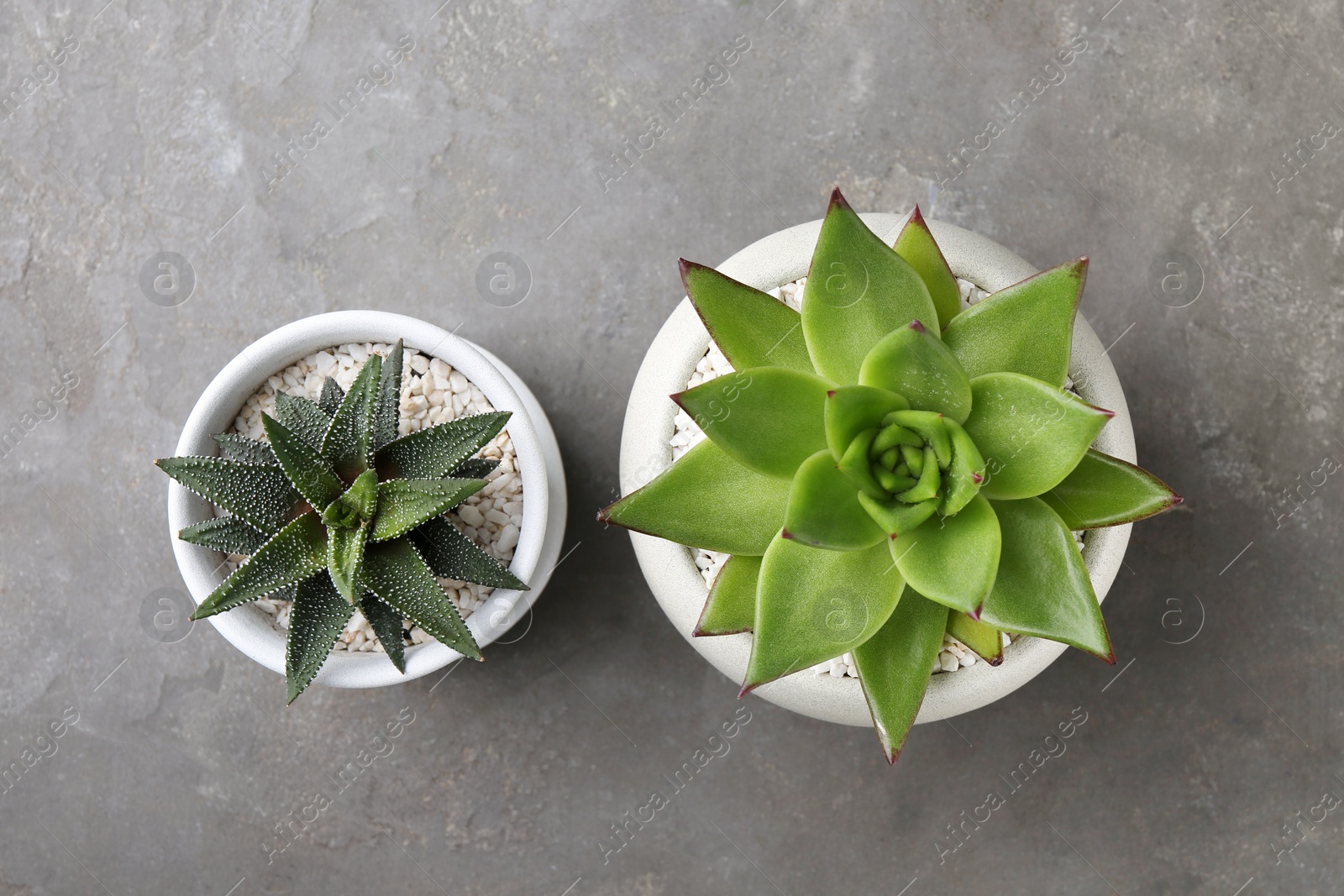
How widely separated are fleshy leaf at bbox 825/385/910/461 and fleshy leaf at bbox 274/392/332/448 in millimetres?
595

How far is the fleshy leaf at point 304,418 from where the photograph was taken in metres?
1.10

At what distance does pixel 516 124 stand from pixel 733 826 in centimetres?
119

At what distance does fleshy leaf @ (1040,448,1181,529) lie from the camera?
83 cm

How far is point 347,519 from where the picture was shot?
102 centimetres

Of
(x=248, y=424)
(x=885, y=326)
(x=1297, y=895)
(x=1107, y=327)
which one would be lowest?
(x=1297, y=895)

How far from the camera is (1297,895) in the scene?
155 cm

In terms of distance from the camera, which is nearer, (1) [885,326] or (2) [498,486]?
(1) [885,326]

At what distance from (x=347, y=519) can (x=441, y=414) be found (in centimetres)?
29

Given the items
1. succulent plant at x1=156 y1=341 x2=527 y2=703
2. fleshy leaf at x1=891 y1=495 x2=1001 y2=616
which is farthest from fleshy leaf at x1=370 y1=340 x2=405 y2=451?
fleshy leaf at x1=891 y1=495 x2=1001 y2=616

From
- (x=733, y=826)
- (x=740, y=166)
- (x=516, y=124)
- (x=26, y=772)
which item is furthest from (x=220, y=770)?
(x=740, y=166)

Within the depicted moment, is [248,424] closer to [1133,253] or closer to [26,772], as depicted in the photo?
[26,772]

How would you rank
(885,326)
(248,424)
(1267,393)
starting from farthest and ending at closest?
(1267,393), (248,424), (885,326)

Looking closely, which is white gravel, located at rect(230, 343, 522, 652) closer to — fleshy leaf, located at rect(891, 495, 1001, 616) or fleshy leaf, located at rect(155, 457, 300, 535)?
fleshy leaf, located at rect(155, 457, 300, 535)

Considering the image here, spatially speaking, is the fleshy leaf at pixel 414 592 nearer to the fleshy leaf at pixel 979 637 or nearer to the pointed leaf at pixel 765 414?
the pointed leaf at pixel 765 414
